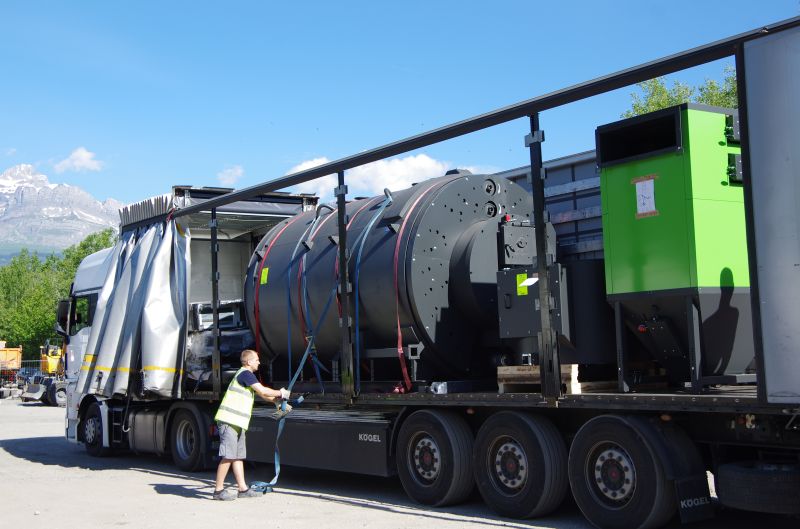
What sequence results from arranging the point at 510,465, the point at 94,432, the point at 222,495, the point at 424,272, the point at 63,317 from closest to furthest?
1. the point at 510,465
2. the point at 424,272
3. the point at 222,495
4. the point at 94,432
5. the point at 63,317

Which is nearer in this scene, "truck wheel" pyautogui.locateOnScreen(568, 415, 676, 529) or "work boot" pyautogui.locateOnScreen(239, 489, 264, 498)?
"truck wheel" pyautogui.locateOnScreen(568, 415, 676, 529)

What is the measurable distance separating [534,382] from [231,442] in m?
3.80

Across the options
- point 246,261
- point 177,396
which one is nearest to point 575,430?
point 177,396

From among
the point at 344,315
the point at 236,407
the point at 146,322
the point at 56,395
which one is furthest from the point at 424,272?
the point at 56,395

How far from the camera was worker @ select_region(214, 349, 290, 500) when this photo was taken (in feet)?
34.3

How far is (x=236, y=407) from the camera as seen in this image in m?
10.6

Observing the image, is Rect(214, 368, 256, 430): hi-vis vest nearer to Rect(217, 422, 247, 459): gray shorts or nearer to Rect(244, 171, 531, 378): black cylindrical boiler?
Rect(217, 422, 247, 459): gray shorts

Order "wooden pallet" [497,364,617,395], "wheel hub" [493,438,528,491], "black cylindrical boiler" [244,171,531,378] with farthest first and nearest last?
1. "black cylindrical boiler" [244,171,531,378]
2. "wheel hub" [493,438,528,491]
3. "wooden pallet" [497,364,617,395]

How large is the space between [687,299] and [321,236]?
5.40 m

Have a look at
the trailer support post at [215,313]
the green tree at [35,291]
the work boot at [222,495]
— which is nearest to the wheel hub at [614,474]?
the work boot at [222,495]

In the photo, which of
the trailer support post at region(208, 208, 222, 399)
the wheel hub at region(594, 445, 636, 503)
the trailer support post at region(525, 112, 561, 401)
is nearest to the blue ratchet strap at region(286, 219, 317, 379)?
the trailer support post at region(208, 208, 222, 399)

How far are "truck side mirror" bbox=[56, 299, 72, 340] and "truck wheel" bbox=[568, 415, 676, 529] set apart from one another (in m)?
11.6

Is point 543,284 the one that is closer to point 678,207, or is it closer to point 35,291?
point 678,207

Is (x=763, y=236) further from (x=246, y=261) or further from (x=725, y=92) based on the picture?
(x=725, y=92)
